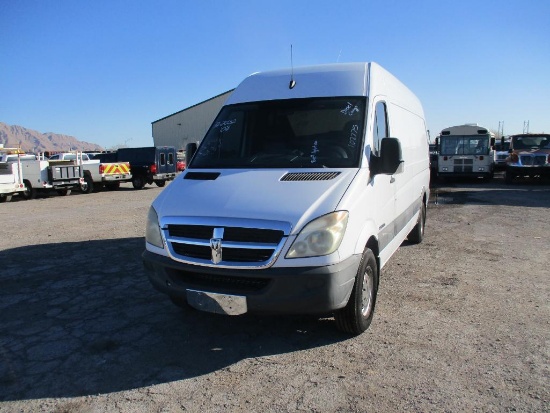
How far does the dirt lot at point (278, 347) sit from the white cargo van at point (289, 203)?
448 mm

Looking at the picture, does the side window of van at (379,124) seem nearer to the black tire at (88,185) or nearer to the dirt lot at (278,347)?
the dirt lot at (278,347)

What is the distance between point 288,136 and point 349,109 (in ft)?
2.20

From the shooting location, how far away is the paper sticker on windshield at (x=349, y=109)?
4.36 meters

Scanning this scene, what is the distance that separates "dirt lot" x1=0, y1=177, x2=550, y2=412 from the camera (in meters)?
3.04

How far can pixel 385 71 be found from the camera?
5.27 meters

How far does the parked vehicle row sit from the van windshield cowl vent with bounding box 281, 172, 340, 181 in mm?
16159

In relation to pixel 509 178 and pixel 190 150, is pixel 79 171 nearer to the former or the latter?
pixel 190 150

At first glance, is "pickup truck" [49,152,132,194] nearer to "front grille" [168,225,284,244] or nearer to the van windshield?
the van windshield

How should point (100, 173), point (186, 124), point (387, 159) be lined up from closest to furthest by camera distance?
point (387, 159), point (100, 173), point (186, 124)

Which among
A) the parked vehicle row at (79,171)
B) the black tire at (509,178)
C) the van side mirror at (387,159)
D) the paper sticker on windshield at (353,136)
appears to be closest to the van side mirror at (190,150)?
the paper sticker on windshield at (353,136)

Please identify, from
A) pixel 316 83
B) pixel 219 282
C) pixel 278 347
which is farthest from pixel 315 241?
pixel 316 83

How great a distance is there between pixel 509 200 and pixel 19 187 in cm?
1760

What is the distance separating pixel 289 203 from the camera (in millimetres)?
3494

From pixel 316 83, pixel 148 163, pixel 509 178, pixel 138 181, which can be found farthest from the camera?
pixel 138 181
